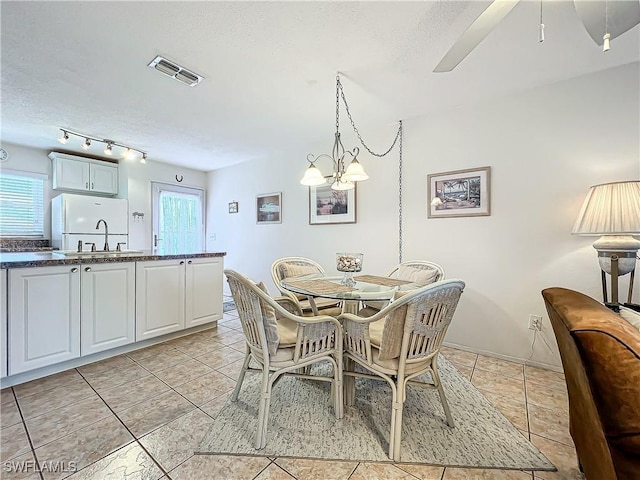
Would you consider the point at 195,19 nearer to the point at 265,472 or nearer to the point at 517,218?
the point at 265,472

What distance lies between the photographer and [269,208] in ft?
14.5

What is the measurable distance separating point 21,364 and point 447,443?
9.36 feet

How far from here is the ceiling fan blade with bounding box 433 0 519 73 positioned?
1167 mm

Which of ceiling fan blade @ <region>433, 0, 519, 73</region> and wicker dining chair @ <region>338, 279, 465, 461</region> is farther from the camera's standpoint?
wicker dining chair @ <region>338, 279, 465, 461</region>

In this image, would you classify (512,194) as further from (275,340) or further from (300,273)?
(275,340)

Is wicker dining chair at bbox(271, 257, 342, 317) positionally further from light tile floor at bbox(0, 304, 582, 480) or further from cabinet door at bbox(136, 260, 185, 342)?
cabinet door at bbox(136, 260, 185, 342)

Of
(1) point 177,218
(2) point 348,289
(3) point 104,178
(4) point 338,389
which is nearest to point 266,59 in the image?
(2) point 348,289

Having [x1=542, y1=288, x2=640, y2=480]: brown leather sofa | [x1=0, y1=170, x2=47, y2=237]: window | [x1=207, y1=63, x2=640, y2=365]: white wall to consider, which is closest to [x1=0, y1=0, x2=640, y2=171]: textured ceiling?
[x1=207, y1=63, x2=640, y2=365]: white wall

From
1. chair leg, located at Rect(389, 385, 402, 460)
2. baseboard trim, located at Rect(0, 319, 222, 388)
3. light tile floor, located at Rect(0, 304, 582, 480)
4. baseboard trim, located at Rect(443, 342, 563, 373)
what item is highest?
chair leg, located at Rect(389, 385, 402, 460)

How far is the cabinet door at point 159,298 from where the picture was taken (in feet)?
8.69

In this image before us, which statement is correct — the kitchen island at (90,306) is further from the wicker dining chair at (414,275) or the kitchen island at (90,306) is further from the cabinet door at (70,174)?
the cabinet door at (70,174)

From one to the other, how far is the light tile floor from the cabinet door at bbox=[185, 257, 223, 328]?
21.2 inches

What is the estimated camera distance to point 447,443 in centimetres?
148

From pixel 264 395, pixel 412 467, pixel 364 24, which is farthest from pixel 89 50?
pixel 412 467
